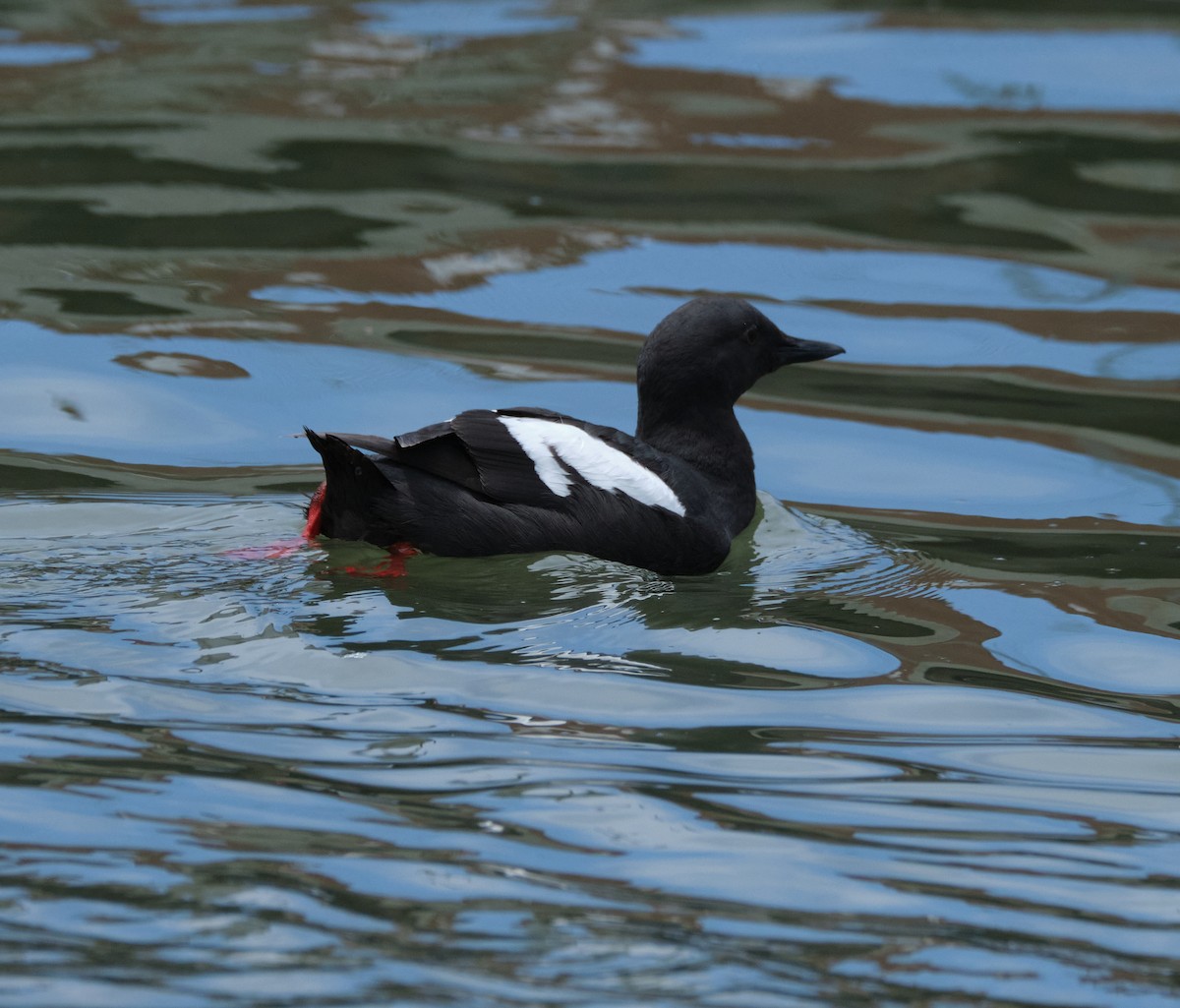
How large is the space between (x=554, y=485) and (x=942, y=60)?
21.2 ft

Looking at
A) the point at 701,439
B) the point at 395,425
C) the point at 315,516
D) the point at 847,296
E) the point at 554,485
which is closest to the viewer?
the point at 554,485

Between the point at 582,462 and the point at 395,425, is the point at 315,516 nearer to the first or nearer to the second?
the point at 582,462

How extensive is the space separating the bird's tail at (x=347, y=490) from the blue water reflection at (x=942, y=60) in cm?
600

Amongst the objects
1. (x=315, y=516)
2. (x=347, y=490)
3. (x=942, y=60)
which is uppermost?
(x=942, y=60)

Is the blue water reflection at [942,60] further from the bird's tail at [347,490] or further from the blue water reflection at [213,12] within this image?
the bird's tail at [347,490]

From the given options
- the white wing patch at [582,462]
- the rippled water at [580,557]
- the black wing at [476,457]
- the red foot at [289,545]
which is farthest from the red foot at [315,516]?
the white wing patch at [582,462]

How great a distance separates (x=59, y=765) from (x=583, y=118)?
7640mm

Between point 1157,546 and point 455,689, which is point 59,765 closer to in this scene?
point 455,689

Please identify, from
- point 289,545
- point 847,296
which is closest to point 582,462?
point 289,545

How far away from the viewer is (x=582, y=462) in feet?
21.6

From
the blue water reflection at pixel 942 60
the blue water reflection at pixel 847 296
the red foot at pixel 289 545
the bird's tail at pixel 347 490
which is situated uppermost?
the blue water reflection at pixel 942 60

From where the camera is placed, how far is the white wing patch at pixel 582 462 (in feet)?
21.4

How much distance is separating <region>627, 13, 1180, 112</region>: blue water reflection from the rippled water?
38 millimetres

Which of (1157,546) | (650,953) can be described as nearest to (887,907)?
(650,953)
